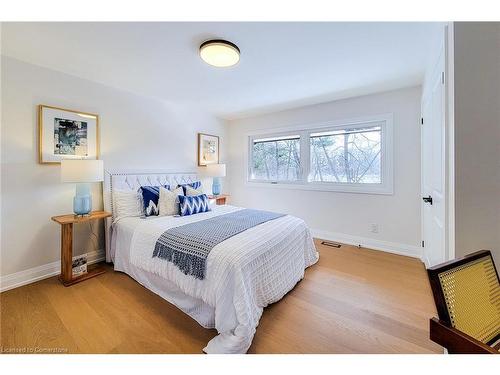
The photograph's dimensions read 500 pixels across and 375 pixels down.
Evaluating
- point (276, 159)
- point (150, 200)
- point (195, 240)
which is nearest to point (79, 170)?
point (150, 200)

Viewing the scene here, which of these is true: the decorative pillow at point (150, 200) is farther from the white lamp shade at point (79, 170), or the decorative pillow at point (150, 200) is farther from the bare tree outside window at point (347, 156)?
the bare tree outside window at point (347, 156)

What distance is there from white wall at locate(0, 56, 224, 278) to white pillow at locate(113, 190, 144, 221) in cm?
32

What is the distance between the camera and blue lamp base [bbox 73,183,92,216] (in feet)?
7.58

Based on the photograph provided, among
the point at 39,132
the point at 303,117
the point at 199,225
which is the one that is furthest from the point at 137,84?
the point at 303,117

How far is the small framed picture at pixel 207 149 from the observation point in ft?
13.3

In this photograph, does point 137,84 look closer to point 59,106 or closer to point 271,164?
point 59,106

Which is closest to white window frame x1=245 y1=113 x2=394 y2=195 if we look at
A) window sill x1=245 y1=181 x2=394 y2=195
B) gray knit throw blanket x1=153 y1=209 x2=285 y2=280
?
window sill x1=245 y1=181 x2=394 y2=195

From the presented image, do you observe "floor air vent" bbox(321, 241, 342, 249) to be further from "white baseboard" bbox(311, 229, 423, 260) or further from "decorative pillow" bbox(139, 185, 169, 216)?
"decorative pillow" bbox(139, 185, 169, 216)

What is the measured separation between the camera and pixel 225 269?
152cm

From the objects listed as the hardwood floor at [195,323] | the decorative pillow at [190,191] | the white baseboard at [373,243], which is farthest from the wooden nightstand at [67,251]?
the white baseboard at [373,243]

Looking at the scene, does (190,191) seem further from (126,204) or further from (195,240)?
(195,240)

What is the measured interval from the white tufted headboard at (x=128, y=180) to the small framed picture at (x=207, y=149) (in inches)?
20.7

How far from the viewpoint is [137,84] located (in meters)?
2.76
